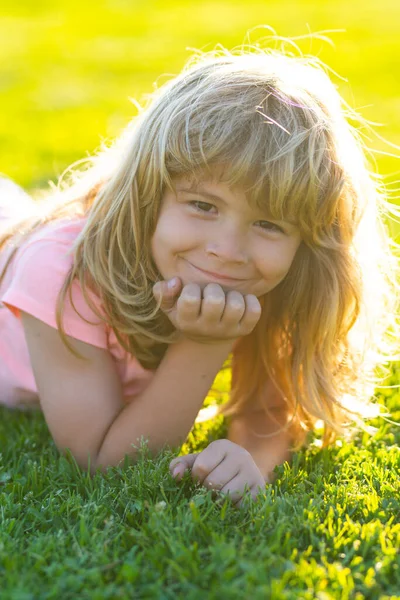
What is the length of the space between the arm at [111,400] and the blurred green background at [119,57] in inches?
70.9

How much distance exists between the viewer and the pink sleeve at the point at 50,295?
10.1ft

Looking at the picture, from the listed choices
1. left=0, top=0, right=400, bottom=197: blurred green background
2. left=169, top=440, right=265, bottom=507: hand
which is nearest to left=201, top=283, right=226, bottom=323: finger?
left=169, top=440, right=265, bottom=507: hand

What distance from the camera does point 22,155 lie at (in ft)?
22.5

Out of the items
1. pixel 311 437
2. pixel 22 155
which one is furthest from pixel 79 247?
pixel 22 155

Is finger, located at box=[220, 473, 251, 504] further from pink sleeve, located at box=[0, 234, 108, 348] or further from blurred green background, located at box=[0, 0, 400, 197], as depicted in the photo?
blurred green background, located at box=[0, 0, 400, 197]

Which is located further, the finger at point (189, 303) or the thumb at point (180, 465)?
the finger at point (189, 303)

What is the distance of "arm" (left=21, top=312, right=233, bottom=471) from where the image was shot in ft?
9.95

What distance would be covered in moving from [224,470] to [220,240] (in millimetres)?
715

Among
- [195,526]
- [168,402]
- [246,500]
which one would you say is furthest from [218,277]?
[195,526]

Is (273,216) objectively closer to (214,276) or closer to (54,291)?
(214,276)

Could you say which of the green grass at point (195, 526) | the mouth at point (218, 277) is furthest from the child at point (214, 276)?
the green grass at point (195, 526)

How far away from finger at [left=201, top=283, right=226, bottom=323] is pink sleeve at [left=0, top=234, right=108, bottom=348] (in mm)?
468

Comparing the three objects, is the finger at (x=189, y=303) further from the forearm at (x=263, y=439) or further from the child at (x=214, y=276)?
the forearm at (x=263, y=439)

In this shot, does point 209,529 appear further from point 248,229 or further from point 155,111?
point 155,111
